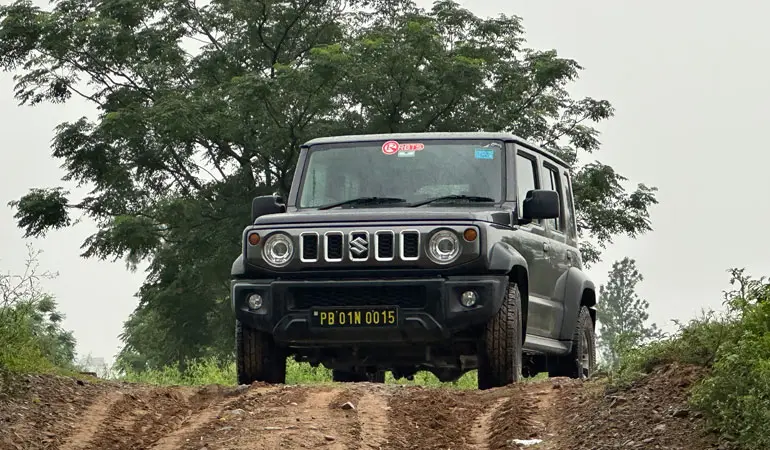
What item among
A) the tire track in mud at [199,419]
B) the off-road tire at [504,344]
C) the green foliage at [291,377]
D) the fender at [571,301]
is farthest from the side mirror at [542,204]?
the green foliage at [291,377]

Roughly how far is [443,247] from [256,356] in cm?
168

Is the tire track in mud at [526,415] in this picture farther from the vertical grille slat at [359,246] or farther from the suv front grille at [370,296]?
the vertical grille slat at [359,246]

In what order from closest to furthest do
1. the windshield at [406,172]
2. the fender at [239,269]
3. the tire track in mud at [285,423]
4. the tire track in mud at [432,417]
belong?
1. the tire track in mud at [285,423]
2. the tire track in mud at [432,417]
3. the fender at [239,269]
4. the windshield at [406,172]

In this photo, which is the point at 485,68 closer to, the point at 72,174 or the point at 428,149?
the point at 72,174

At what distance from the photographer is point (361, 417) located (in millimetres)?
8734

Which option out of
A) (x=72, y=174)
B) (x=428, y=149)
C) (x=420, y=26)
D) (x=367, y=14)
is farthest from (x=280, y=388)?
(x=367, y=14)

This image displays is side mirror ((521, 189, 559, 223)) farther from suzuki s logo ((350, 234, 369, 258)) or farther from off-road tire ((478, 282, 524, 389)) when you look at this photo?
suzuki s logo ((350, 234, 369, 258))

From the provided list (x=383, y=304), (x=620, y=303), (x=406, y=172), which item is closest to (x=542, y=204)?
(x=406, y=172)

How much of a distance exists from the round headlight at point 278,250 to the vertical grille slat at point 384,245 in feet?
2.07

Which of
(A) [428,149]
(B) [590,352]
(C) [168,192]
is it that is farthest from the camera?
(C) [168,192]

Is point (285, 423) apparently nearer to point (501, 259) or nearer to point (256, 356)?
point (256, 356)

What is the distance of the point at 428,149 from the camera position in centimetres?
1124

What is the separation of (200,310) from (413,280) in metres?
24.0

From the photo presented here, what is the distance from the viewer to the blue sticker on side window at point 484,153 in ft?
36.7
